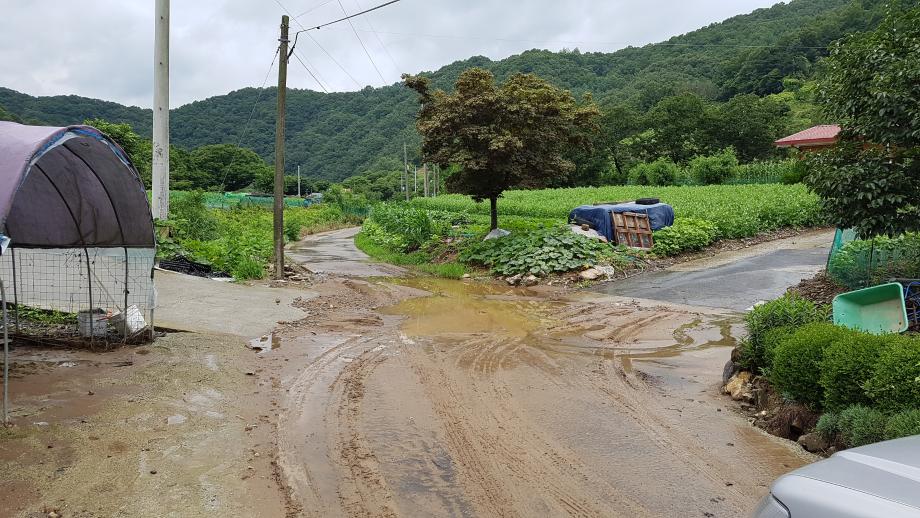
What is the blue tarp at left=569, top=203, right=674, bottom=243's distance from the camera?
69.6 feet

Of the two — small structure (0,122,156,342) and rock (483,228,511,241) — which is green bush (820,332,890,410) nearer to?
small structure (0,122,156,342)

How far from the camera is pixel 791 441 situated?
6.16 metres

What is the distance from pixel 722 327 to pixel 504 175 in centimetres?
1015

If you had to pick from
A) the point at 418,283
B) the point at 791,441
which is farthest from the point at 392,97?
the point at 791,441

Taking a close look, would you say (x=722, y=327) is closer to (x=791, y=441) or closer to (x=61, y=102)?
(x=791, y=441)

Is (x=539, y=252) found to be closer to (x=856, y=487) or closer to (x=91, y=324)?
(x=91, y=324)

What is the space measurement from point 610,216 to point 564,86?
45008 mm

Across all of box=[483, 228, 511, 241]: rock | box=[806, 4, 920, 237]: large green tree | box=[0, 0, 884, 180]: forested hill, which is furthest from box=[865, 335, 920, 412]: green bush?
box=[0, 0, 884, 180]: forested hill

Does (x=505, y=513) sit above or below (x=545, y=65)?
below

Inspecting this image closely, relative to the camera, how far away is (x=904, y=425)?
4.70m

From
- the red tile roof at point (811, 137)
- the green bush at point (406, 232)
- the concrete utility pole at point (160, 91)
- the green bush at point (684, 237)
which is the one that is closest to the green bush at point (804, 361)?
the green bush at point (684, 237)

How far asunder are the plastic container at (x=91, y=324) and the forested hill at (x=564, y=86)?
55387 mm

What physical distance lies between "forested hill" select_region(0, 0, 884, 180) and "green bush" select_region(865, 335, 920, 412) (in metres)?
58.8

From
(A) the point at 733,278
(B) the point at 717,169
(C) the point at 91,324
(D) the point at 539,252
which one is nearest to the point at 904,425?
(C) the point at 91,324
